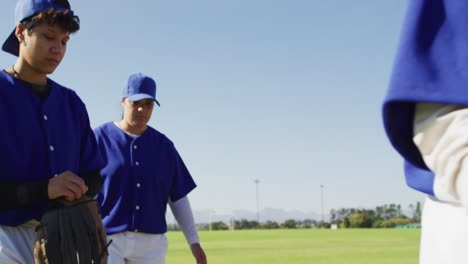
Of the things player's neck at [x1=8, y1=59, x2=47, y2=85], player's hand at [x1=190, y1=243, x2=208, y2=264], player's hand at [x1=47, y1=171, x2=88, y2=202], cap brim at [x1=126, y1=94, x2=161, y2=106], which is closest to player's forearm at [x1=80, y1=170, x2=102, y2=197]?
player's hand at [x1=47, y1=171, x2=88, y2=202]

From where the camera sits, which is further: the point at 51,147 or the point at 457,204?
the point at 51,147

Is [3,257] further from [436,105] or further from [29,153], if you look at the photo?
[436,105]

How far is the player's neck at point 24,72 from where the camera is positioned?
3.42 m

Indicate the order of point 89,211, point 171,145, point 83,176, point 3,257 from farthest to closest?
1. point 171,145
2. point 83,176
3. point 89,211
4. point 3,257

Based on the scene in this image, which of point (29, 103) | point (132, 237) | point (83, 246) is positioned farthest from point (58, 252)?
point (132, 237)

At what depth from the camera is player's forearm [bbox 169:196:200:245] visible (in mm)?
5777

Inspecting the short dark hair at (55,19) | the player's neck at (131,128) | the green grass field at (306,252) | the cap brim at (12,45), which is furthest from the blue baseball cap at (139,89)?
the green grass field at (306,252)

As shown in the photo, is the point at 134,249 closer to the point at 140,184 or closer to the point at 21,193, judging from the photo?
the point at 140,184

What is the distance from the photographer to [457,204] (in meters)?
1.31

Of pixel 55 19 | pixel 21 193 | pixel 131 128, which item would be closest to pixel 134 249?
pixel 131 128

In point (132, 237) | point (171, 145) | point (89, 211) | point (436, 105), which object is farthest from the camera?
point (171, 145)

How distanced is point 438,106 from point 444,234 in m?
0.28

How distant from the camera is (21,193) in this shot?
3127 millimetres

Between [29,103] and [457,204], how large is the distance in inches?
103
